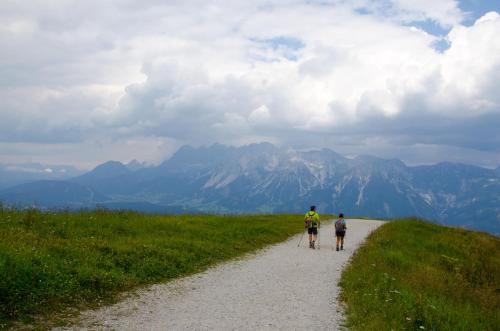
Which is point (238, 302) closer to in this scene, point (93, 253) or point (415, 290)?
point (93, 253)

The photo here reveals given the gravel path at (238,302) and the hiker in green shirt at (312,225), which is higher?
the hiker in green shirt at (312,225)

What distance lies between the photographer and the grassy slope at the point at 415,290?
12.7 m

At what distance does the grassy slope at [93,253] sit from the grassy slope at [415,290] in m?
7.65

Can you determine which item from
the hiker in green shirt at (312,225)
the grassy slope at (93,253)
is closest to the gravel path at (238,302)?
the grassy slope at (93,253)

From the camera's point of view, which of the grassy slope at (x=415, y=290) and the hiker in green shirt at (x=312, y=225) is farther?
the hiker in green shirt at (x=312, y=225)

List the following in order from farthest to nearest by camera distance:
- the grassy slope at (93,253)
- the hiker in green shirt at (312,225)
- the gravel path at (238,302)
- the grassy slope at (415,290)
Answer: the hiker in green shirt at (312,225) → the grassy slope at (415,290) → the grassy slope at (93,253) → the gravel path at (238,302)

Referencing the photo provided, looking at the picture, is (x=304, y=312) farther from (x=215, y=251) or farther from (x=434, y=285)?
(x=215, y=251)

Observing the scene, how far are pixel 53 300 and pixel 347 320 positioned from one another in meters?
8.93

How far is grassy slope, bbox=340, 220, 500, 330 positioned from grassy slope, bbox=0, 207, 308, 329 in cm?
765

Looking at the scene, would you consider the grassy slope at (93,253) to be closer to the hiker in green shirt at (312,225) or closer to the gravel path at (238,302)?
the gravel path at (238,302)

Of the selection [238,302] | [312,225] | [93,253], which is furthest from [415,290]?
[93,253]

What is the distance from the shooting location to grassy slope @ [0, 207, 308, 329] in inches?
488

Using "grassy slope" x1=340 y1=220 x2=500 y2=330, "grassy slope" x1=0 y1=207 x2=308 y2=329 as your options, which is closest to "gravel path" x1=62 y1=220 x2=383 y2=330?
"grassy slope" x1=340 y1=220 x2=500 y2=330

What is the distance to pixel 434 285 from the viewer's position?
60.0 feet
